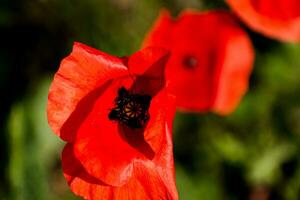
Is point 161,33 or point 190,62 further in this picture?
point 190,62

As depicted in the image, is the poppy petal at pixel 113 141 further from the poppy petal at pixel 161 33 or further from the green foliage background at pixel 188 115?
the green foliage background at pixel 188 115

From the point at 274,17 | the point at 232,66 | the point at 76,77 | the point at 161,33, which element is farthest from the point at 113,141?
the point at 274,17

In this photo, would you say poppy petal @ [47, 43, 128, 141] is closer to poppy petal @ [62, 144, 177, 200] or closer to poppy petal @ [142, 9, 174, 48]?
poppy petal @ [62, 144, 177, 200]

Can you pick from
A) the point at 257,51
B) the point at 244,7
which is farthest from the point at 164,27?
the point at 257,51

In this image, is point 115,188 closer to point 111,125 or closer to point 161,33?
point 111,125

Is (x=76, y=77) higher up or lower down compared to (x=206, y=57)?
higher up

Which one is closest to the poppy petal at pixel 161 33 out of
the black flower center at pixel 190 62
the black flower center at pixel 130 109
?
the black flower center at pixel 190 62

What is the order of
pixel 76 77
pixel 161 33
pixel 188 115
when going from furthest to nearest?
pixel 188 115 → pixel 161 33 → pixel 76 77
